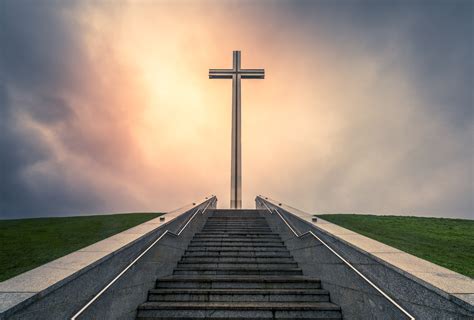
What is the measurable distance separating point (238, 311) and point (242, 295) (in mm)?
382

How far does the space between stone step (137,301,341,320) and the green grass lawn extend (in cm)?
254

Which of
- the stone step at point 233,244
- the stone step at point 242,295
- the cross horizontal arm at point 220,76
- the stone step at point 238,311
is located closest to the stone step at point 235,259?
the stone step at point 233,244

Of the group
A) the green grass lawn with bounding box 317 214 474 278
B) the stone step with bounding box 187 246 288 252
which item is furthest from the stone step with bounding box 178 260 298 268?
the green grass lawn with bounding box 317 214 474 278

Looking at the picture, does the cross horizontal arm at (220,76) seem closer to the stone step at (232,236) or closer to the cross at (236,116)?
the cross at (236,116)

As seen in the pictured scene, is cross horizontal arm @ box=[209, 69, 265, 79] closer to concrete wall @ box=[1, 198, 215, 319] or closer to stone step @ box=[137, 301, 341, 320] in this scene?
concrete wall @ box=[1, 198, 215, 319]

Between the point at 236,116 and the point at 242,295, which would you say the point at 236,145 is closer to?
the point at 236,116

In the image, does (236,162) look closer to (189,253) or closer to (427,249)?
(189,253)

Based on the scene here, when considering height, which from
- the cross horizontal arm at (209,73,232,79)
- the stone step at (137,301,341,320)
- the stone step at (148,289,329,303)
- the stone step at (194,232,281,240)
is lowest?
the stone step at (137,301,341,320)

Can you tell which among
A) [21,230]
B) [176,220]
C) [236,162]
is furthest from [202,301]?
[236,162]

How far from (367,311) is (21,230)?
9.41m

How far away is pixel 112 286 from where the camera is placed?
309cm

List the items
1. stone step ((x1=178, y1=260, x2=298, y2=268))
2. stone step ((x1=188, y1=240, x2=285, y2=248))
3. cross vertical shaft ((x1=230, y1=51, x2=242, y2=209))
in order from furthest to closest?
cross vertical shaft ((x1=230, y1=51, x2=242, y2=209)) < stone step ((x1=188, y1=240, x2=285, y2=248)) < stone step ((x1=178, y1=260, x2=298, y2=268))

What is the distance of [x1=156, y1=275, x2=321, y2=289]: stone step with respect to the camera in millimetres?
4324

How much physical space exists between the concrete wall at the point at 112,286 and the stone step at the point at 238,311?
33cm
